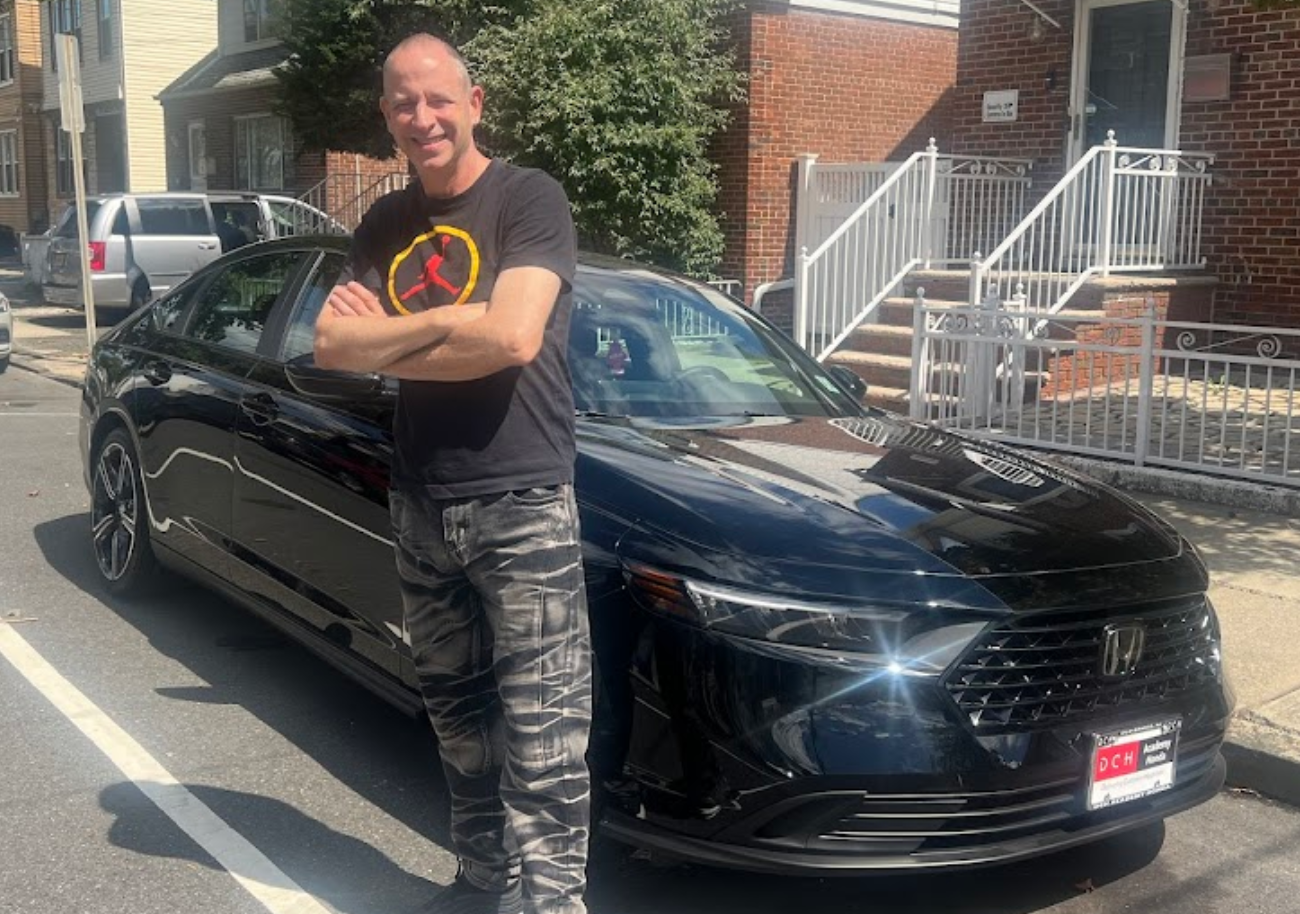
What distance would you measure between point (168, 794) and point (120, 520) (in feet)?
7.23

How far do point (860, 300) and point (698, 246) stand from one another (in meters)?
2.17

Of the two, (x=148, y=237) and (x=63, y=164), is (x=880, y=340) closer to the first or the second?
(x=148, y=237)

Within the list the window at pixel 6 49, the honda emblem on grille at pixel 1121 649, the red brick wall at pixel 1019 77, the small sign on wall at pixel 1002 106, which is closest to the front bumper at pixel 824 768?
the honda emblem on grille at pixel 1121 649

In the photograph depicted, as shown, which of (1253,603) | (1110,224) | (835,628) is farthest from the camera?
(1110,224)


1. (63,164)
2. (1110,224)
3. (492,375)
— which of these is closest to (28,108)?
(63,164)

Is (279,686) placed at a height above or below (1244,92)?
below

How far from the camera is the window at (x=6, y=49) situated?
118 feet

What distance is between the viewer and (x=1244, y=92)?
37.6 ft

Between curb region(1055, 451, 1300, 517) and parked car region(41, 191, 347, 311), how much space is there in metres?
12.3

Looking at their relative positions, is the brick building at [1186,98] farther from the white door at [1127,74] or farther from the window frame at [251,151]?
the window frame at [251,151]

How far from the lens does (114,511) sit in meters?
6.20

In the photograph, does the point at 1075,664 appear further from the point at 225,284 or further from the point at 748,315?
the point at 225,284

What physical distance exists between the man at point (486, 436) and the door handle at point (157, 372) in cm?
285

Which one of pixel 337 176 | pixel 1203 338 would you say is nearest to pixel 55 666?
pixel 1203 338
